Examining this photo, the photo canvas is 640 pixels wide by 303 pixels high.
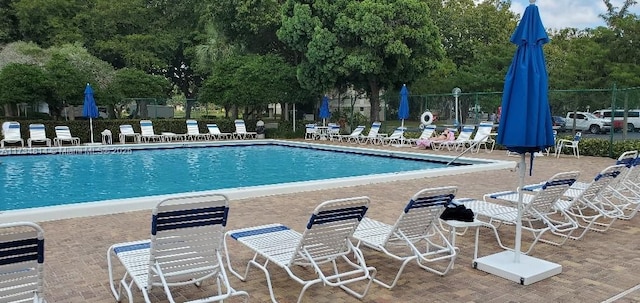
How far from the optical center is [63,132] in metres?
18.9

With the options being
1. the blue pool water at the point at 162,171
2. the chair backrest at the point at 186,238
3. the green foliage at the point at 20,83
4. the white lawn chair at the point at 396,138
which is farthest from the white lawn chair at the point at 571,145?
the green foliage at the point at 20,83

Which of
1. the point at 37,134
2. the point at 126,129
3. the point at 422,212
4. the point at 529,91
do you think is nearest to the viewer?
the point at 529,91

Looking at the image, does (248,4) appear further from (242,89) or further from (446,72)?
(446,72)

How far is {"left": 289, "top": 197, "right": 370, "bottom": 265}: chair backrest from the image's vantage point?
3.82 m

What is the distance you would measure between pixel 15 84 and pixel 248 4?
36.9 feet

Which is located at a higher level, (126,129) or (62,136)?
(126,129)

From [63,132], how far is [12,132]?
5.41ft

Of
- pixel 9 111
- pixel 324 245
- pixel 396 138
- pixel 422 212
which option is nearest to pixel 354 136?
pixel 396 138

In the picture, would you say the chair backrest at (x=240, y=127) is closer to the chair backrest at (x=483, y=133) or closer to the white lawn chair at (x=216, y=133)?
the white lawn chair at (x=216, y=133)

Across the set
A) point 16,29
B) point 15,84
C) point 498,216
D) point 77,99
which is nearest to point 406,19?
point 77,99

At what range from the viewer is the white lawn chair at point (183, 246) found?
344cm

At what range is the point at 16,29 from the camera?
97.0 feet

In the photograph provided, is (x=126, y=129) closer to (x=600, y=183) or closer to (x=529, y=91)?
(x=600, y=183)

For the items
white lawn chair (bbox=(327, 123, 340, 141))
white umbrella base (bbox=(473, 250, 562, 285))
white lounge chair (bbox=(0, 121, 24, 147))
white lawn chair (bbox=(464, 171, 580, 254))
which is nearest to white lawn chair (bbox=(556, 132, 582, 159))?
white lawn chair (bbox=(327, 123, 340, 141))
